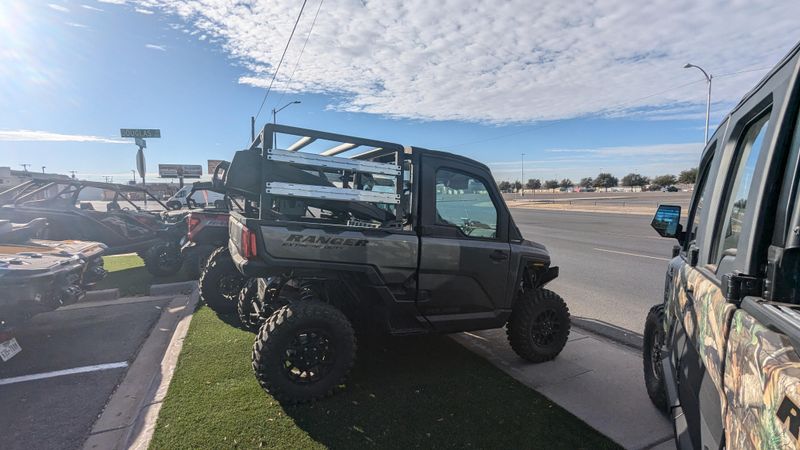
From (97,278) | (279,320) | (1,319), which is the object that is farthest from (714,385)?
(97,278)

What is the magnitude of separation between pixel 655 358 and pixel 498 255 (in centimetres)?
150

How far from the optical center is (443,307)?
389cm

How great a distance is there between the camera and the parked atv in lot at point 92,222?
7.71 meters

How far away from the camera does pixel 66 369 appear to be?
4.16 metres

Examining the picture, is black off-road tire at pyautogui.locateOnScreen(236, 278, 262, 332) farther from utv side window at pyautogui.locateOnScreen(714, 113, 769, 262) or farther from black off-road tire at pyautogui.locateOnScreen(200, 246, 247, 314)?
utv side window at pyautogui.locateOnScreen(714, 113, 769, 262)

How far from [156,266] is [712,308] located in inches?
351

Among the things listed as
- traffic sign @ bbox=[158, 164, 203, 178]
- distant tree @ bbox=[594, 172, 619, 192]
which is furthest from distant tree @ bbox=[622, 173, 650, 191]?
traffic sign @ bbox=[158, 164, 203, 178]

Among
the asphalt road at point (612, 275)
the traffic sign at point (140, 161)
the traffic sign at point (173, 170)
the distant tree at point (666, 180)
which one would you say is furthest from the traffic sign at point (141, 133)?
the distant tree at point (666, 180)

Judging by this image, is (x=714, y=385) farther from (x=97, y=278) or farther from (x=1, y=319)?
(x=97, y=278)

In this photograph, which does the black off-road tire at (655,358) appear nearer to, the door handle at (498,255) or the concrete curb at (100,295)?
the door handle at (498,255)

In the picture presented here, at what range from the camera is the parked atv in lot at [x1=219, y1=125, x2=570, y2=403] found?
3340 millimetres

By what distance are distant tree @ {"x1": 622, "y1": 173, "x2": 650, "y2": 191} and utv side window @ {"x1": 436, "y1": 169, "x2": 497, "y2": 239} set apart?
111m

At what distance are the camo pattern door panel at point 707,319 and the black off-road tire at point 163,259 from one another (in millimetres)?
8471

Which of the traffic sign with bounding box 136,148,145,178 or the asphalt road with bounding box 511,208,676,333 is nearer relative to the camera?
the asphalt road with bounding box 511,208,676,333
